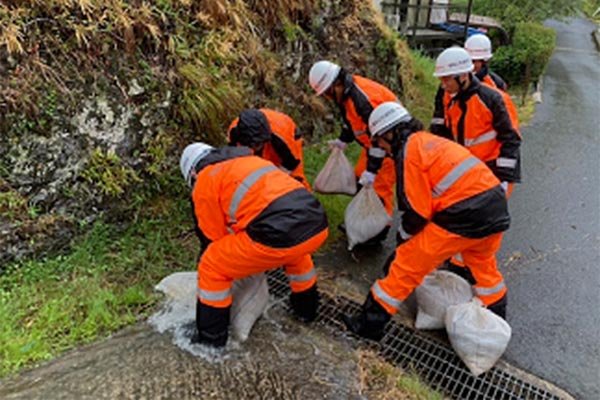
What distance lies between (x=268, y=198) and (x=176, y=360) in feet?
3.51

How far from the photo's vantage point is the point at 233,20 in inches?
177

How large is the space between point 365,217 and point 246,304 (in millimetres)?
1258

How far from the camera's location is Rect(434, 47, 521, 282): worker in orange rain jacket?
3.55 metres

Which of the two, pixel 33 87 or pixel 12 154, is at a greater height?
pixel 33 87

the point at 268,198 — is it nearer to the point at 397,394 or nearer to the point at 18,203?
the point at 397,394

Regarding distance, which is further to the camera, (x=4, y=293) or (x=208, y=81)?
(x=208, y=81)

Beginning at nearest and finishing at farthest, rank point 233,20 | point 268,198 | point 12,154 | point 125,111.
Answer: point 268,198 < point 12,154 < point 125,111 < point 233,20

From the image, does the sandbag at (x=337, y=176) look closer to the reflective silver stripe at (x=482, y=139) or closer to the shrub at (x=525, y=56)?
the reflective silver stripe at (x=482, y=139)

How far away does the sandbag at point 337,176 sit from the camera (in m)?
4.20

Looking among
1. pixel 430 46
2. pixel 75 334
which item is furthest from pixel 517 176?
pixel 430 46

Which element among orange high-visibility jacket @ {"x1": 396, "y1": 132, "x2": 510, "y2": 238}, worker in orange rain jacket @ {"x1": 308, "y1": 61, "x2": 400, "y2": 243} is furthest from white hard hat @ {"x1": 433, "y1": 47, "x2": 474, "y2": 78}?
orange high-visibility jacket @ {"x1": 396, "y1": 132, "x2": 510, "y2": 238}

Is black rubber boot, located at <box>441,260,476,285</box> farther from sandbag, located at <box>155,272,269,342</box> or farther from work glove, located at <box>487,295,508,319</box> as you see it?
sandbag, located at <box>155,272,269,342</box>

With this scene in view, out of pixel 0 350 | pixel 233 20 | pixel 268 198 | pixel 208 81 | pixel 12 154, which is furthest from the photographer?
pixel 233 20

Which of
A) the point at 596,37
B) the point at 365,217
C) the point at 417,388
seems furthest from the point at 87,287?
the point at 596,37
